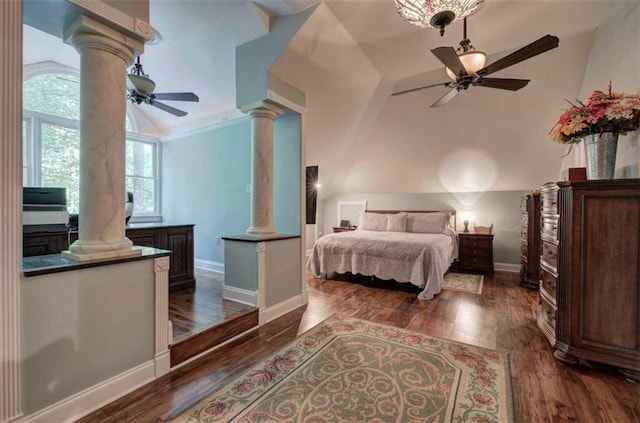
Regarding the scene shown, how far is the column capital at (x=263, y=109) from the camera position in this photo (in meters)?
2.99

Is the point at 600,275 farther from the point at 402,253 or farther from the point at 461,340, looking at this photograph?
the point at 402,253

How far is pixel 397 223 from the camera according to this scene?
5570 mm

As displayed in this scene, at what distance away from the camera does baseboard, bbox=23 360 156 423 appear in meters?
1.47

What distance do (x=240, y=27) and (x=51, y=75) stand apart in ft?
11.6

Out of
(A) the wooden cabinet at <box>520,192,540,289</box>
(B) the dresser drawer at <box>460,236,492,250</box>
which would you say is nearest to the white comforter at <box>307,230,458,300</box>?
(B) the dresser drawer at <box>460,236,492,250</box>

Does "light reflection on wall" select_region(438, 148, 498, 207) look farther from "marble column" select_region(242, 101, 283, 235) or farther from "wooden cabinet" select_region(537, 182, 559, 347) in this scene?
"marble column" select_region(242, 101, 283, 235)

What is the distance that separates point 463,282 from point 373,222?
2.04m

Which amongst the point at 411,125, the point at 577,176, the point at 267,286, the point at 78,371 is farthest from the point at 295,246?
the point at 411,125

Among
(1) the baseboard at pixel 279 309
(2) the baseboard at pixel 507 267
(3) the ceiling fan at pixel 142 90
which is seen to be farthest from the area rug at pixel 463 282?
(3) the ceiling fan at pixel 142 90

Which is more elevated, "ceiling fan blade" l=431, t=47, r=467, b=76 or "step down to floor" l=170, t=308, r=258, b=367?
"ceiling fan blade" l=431, t=47, r=467, b=76

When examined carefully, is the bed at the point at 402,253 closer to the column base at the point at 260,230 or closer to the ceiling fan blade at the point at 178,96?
the column base at the point at 260,230

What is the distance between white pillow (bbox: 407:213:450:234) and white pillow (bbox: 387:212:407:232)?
8cm

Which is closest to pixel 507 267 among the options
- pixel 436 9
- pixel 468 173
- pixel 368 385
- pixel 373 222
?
pixel 468 173

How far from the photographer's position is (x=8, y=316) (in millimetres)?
1326
